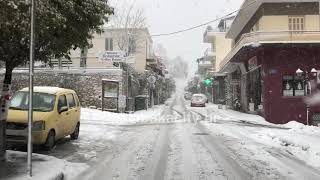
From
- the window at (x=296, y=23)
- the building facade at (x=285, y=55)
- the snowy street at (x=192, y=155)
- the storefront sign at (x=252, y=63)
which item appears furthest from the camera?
the storefront sign at (x=252, y=63)

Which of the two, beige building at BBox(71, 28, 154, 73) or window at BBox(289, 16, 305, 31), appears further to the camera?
beige building at BBox(71, 28, 154, 73)

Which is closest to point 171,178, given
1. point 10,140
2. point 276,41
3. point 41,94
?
point 10,140

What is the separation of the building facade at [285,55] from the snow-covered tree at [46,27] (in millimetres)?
22862

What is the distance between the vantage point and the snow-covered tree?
34.9 ft

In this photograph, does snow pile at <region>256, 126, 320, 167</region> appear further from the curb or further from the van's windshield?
the van's windshield

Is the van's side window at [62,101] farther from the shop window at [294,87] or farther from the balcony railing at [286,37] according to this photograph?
the shop window at [294,87]

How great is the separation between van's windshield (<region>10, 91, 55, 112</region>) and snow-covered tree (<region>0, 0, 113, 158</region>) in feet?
9.49

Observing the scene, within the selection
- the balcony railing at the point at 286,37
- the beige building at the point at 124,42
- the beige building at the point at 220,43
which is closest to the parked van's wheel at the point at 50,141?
the balcony railing at the point at 286,37

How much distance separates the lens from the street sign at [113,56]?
39.1m

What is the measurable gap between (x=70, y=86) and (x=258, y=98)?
45.9 ft

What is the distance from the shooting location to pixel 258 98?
40281 millimetres

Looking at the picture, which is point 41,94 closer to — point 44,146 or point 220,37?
point 44,146

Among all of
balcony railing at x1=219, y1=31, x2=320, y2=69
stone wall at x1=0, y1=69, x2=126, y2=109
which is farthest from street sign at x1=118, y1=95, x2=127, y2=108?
balcony railing at x1=219, y1=31, x2=320, y2=69

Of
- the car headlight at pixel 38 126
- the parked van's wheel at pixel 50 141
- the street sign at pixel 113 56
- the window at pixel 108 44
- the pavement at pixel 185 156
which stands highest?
the window at pixel 108 44
